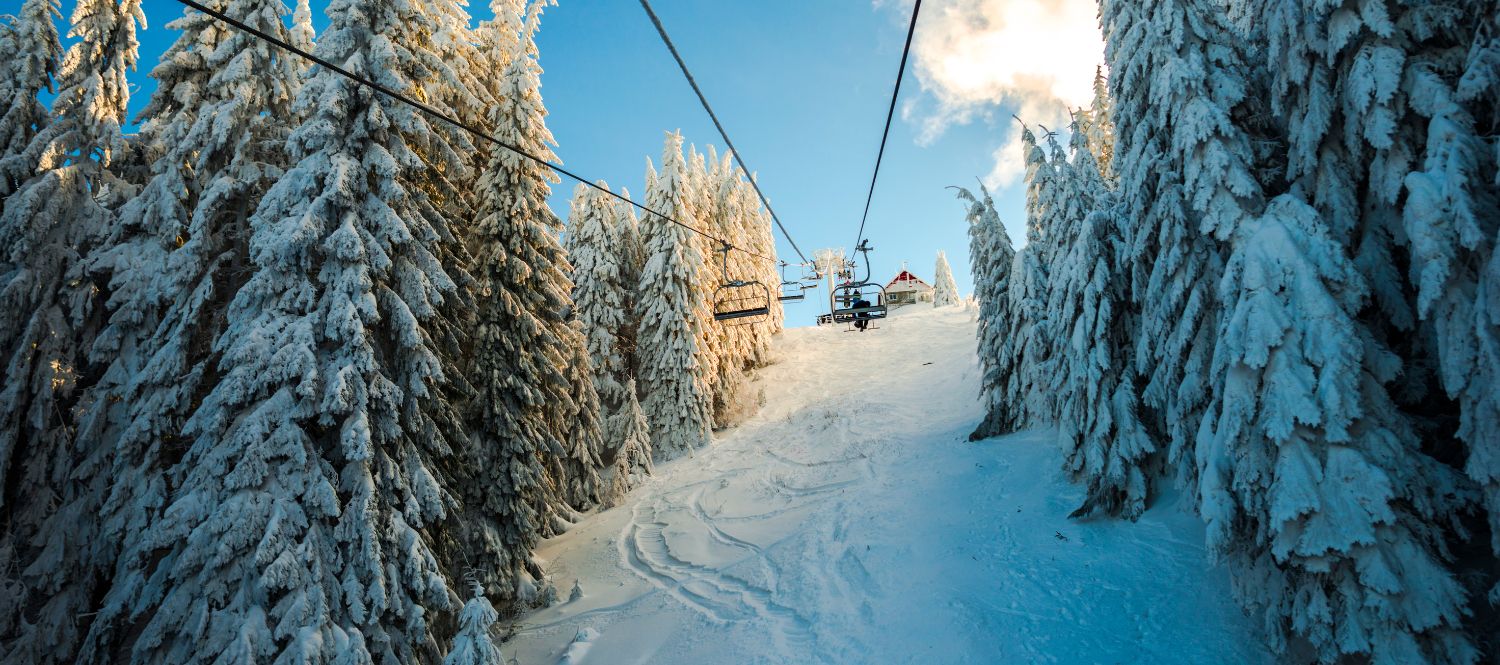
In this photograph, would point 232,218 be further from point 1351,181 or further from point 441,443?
point 1351,181

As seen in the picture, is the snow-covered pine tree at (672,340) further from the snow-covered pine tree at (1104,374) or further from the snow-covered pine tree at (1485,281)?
the snow-covered pine tree at (1485,281)

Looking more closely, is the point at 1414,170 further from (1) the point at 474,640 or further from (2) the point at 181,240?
(2) the point at 181,240

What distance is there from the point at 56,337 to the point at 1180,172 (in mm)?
20040

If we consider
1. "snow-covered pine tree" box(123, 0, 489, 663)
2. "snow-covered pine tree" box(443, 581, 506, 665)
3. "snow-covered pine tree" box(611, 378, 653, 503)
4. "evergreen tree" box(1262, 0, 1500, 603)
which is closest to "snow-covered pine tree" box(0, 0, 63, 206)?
"snow-covered pine tree" box(123, 0, 489, 663)

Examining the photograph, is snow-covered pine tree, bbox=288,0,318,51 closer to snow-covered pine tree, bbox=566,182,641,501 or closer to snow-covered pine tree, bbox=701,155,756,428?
snow-covered pine tree, bbox=566,182,641,501

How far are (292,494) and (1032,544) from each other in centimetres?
1307

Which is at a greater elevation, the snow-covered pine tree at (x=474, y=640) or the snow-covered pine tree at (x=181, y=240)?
the snow-covered pine tree at (x=181, y=240)

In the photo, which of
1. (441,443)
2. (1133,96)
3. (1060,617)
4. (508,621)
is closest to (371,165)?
(441,443)

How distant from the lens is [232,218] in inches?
436

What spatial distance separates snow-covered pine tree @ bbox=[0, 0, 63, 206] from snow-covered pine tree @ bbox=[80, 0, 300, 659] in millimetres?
2173

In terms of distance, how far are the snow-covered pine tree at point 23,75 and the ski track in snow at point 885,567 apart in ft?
47.6

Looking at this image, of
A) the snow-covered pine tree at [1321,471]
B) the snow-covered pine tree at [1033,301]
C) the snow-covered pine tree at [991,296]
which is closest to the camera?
the snow-covered pine tree at [1321,471]

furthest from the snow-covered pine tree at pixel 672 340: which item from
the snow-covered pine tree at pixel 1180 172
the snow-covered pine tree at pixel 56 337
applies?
the snow-covered pine tree at pixel 1180 172

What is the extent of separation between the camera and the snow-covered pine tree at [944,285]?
59344 millimetres
